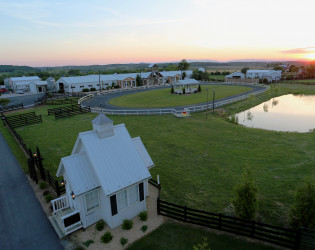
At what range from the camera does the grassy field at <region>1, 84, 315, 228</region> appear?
1252 cm

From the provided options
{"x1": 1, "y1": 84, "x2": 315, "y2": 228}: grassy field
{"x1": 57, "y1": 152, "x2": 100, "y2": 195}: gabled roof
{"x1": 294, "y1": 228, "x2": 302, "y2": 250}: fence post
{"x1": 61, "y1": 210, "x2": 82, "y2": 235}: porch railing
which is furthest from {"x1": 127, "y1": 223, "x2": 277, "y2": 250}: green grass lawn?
{"x1": 57, "y1": 152, "x2": 100, "y2": 195}: gabled roof

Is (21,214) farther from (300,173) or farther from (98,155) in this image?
(300,173)

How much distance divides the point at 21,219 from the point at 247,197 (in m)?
11.8

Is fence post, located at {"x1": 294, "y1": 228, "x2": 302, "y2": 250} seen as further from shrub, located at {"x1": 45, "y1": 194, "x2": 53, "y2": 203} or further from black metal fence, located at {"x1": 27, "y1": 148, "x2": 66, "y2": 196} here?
shrub, located at {"x1": 45, "y1": 194, "x2": 53, "y2": 203}

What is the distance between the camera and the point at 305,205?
881 cm

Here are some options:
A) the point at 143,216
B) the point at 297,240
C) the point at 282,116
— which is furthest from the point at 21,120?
the point at 282,116

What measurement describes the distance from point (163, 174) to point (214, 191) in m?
3.91

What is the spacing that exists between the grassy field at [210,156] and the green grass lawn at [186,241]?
1846 millimetres

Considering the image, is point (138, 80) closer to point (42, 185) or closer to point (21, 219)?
point (42, 185)

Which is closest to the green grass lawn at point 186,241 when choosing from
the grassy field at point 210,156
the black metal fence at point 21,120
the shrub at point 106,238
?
the shrub at point 106,238

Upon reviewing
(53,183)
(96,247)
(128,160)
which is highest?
(128,160)

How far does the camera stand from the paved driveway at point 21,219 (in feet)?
32.3

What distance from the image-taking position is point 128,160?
11.0 meters

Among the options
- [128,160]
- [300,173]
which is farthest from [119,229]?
[300,173]
